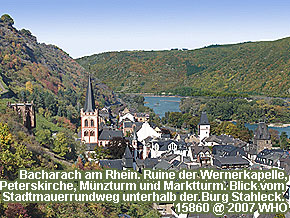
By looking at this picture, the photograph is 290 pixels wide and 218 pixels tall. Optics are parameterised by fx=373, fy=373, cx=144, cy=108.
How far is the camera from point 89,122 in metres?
44.3

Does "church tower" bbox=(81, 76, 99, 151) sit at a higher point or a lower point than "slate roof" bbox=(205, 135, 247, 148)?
higher

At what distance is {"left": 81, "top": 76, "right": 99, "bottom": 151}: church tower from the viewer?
4406 cm

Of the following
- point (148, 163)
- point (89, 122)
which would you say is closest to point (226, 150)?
point (148, 163)

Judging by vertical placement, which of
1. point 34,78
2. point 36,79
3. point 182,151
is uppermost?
point 34,78

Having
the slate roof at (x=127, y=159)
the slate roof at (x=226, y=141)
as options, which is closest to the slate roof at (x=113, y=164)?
the slate roof at (x=127, y=159)

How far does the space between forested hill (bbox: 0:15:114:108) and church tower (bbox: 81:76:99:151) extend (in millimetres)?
13781

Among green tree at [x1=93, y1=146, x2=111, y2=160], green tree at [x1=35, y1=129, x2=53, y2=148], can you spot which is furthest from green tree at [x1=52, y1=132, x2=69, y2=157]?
green tree at [x1=93, y1=146, x2=111, y2=160]

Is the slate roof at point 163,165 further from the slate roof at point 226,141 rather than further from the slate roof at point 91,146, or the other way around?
the slate roof at point 226,141

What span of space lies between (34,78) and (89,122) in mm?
39924

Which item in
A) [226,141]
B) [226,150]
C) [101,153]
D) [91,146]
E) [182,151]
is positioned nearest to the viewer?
[101,153]

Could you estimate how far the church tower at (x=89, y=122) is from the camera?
4406 cm

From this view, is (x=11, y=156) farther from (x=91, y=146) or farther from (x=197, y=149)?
(x=197, y=149)

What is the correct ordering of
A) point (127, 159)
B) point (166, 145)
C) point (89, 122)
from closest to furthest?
point (127, 159), point (166, 145), point (89, 122)

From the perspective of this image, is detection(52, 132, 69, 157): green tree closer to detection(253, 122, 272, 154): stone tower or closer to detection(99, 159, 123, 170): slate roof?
detection(99, 159, 123, 170): slate roof
